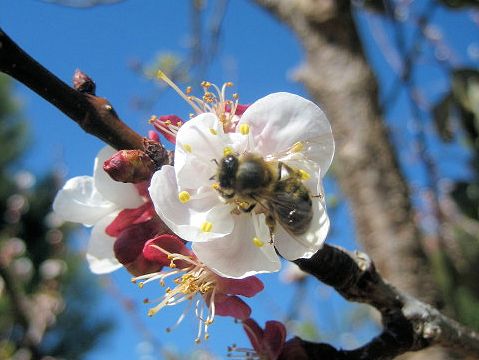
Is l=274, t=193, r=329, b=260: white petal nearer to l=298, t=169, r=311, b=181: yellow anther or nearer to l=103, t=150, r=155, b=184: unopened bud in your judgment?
l=298, t=169, r=311, b=181: yellow anther

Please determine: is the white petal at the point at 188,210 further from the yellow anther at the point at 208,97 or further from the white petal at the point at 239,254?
the yellow anther at the point at 208,97

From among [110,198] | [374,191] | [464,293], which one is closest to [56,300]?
[374,191]

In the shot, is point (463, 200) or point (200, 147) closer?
point (200, 147)

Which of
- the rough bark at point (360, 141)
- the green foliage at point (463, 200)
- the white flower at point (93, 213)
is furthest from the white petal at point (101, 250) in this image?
the rough bark at point (360, 141)

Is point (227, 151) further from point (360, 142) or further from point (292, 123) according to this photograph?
point (360, 142)

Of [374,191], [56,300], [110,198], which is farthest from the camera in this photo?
[56,300]

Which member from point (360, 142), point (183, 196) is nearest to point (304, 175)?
point (183, 196)

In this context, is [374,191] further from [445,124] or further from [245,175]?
[245,175]
